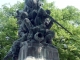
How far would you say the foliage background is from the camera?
17.0 meters

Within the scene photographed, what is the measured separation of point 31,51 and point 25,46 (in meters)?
0.26

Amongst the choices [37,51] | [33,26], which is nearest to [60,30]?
[33,26]

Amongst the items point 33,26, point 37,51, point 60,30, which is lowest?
point 37,51

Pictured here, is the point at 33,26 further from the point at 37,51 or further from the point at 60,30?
the point at 60,30

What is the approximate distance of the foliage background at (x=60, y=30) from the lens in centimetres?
1705

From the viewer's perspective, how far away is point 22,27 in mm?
8547

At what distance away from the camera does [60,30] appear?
57.9 feet

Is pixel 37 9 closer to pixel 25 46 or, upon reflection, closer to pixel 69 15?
pixel 25 46

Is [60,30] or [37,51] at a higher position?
[60,30]

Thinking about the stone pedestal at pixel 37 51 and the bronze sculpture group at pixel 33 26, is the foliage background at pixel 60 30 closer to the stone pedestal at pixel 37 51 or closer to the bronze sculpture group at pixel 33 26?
the bronze sculpture group at pixel 33 26

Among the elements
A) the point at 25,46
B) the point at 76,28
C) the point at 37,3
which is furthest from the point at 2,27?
the point at 25,46

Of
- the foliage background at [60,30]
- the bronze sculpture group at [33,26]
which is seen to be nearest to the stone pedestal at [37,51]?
the bronze sculpture group at [33,26]

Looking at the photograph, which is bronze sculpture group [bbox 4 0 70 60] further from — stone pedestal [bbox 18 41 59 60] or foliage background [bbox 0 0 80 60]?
foliage background [bbox 0 0 80 60]

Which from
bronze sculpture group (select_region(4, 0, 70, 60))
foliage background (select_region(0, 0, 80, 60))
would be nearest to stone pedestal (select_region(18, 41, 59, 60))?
bronze sculpture group (select_region(4, 0, 70, 60))
